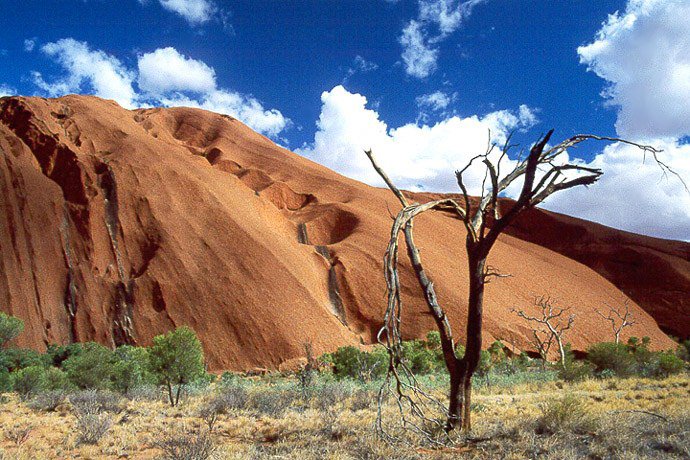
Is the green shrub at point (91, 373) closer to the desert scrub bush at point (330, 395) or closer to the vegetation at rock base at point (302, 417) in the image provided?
the vegetation at rock base at point (302, 417)

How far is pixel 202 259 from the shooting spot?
31109 millimetres

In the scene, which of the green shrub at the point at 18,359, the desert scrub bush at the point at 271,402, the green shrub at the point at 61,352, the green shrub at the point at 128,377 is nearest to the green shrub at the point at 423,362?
the desert scrub bush at the point at 271,402

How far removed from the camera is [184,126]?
71812 mm

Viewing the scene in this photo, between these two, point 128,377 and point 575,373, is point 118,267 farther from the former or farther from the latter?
point 575,373

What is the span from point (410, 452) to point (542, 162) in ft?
16.4

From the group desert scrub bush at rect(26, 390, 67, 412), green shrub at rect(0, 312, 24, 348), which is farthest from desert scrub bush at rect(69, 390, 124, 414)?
green shrub at rect(0, 312, 24, 348)

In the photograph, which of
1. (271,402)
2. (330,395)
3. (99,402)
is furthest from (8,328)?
(330,395)

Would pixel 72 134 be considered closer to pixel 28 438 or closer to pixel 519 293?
pixel 28 438

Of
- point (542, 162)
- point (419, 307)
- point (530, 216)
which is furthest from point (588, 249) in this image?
point (542, 162)

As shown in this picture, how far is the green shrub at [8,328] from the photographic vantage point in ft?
72.3

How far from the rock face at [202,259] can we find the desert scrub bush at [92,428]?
18463 mm

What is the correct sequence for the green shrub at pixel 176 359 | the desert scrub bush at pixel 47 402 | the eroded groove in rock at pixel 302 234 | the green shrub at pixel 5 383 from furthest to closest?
the eroded groove in rock at pixel 302 234 < the green shrub at pixel 5 383 < the green shrub at pixel 176 359 < the desert scrub bush at pixel 47 402

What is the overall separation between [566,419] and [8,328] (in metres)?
26.1

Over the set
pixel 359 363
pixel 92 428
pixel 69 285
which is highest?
pixel 69 285
